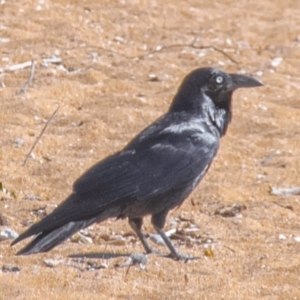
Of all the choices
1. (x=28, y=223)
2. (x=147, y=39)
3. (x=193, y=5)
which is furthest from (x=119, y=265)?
(x=193, y=5)

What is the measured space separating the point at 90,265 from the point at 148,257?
409mm

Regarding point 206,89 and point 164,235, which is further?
point 206,89

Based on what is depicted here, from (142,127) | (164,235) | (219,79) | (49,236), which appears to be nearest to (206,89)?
(219,79)

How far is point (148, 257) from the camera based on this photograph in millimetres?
5480

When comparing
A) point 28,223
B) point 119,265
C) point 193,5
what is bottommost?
point 193,5

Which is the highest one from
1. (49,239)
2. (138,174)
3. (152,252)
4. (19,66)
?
(138,174)

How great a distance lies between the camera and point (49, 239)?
521 cm

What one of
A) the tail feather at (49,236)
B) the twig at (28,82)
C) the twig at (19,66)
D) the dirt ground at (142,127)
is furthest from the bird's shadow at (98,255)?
the twig at (19,66)

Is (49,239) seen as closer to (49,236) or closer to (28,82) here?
(49,236)

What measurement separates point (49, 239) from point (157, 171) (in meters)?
0.83

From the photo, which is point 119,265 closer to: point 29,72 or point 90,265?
point 90,265

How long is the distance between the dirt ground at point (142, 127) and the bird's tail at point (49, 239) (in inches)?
3.3

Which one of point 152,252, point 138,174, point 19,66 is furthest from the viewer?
point 19,66

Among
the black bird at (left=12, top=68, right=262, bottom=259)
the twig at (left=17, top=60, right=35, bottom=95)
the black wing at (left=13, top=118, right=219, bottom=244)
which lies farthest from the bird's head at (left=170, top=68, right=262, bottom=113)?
the twig at (left=17, top=60, right=35, bottom=95)
